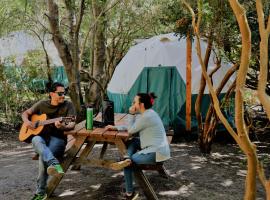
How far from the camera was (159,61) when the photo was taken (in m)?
10.0

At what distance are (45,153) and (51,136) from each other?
46cm

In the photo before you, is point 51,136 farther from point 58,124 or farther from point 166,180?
point 166,180

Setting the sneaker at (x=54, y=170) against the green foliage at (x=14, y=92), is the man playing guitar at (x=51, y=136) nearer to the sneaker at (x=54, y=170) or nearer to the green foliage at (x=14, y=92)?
the sneaker at (x=54, y=170)

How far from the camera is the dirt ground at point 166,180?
5473 mm

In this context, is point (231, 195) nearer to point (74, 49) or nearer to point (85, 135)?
point (85, 135)

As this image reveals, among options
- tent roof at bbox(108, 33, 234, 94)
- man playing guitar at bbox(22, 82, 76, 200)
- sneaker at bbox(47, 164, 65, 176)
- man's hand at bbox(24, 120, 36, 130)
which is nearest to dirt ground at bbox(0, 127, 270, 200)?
man playing guitar at bbox(22, 82, 76, 200)

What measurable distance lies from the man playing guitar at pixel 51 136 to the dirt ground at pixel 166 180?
58cm

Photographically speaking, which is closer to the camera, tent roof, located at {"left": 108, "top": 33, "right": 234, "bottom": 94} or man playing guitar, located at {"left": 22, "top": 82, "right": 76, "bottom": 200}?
man playing guitar, located at {"left": 22, "top": 82, "right": 76, "bottom": 200}

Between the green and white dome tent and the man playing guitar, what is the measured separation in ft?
14.7

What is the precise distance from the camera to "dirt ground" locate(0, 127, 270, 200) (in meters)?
5.47

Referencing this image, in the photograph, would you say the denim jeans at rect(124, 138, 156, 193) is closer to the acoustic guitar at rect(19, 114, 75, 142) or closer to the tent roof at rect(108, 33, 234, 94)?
the acoustic guitar at rect(19, 114, 75, 142)

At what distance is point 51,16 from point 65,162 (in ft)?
14.5

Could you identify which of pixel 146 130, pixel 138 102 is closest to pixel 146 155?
pixel 146 130

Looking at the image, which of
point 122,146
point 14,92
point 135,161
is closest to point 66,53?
point 14,92
